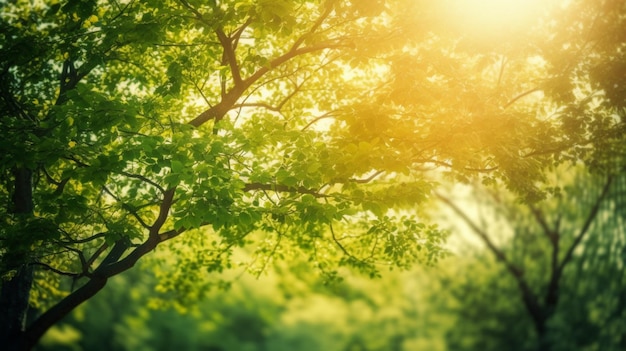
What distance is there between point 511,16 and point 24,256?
28.2 feet

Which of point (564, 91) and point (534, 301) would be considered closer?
point (564, 91)

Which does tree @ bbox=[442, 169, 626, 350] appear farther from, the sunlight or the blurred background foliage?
the sunlight

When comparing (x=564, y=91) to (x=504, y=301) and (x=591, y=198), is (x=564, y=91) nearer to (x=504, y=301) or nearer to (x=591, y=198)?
(x=591, y=198)

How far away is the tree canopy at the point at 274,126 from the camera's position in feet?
20.8

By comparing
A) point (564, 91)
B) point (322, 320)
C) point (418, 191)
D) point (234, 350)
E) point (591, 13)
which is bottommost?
point (418, 191)

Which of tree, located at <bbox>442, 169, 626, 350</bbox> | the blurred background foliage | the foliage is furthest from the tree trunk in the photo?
tree, located at <bbox>442, 169, 626, 350</bbox>

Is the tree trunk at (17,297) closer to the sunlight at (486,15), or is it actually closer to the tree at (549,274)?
the sunlight at (486,15)

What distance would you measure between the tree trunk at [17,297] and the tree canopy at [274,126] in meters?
0.03

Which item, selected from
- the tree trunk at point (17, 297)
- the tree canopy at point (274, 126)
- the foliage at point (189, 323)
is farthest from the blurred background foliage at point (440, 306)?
the tree canopy at point (274, 126)

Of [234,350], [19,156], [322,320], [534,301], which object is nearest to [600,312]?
[534,301]

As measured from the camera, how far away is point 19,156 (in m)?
6.09

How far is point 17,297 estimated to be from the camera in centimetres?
870

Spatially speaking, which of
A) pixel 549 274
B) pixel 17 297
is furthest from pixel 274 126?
pixel 549 274

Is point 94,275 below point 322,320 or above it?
below
